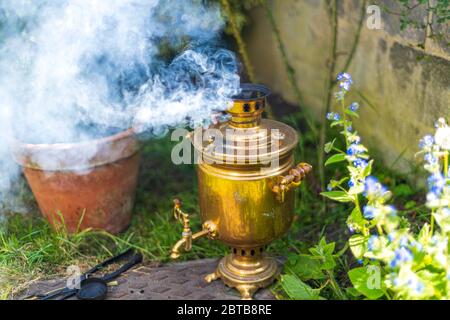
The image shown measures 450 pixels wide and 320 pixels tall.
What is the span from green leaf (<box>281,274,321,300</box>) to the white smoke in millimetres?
1166

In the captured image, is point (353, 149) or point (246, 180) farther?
point (246, 180)

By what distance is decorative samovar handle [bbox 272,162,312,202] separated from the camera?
2986mm

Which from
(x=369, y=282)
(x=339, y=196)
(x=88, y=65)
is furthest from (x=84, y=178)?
(x=369, y=282)

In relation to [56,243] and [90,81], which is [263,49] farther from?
[56,243]

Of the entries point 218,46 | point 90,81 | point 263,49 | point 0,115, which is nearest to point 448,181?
point 218,46

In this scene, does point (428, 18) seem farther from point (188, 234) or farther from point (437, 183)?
point (188, 234)

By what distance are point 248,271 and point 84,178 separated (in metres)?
1.23

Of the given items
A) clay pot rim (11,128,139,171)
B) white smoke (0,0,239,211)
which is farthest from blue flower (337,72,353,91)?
clay pot rim (11,128,139,171)

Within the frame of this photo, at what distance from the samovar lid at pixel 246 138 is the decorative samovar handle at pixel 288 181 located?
0.11 metres

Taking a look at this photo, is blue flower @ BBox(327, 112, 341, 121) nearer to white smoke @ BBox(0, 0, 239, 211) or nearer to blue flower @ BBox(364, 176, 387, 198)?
blue flower @ BBox(364, 176, 387, 198)

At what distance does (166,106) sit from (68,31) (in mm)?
824

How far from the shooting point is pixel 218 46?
163 inches

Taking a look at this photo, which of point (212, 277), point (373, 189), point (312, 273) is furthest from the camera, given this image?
point (212, 277)

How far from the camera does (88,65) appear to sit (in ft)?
12.6
